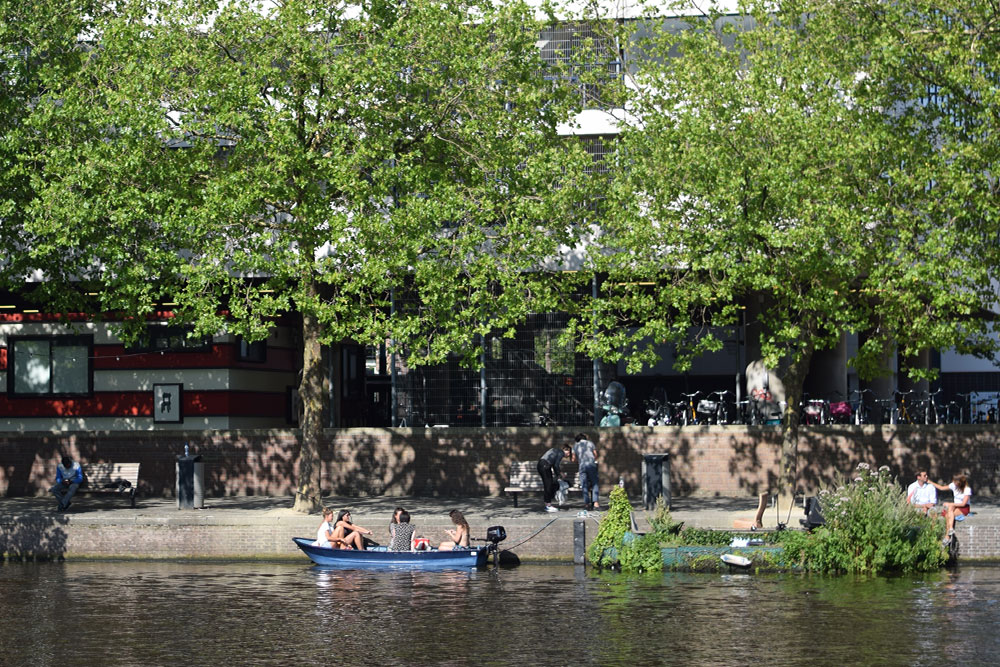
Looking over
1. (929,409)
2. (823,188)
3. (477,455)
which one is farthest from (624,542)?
(929,409)

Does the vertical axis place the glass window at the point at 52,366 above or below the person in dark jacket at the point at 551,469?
→ above

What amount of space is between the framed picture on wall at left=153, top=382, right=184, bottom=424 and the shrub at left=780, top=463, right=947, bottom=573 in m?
20.3

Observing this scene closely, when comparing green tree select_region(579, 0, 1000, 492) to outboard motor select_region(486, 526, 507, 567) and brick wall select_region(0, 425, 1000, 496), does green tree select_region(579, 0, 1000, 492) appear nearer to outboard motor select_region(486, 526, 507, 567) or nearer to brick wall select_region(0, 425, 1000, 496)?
brick wall select_region(0, 425, 1000, 496)

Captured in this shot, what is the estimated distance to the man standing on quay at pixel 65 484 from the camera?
34.3 meters

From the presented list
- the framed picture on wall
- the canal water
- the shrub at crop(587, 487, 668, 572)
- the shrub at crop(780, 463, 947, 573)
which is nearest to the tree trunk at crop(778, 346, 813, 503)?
the shrub at crop(780, 463, 947, 573)

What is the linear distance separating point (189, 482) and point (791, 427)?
13.7 meters

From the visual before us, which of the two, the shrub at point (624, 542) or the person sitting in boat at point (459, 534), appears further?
the person sitting in boat at point (459, 534)

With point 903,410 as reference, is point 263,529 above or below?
below

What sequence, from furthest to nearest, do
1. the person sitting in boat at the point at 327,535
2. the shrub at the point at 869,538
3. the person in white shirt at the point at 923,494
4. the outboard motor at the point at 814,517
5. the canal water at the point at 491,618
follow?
the person in white shirt at the point at 923,494
the person sitting in boat at the point at 327,535
the outboard motor at the point at 814,517
the shrub at the point at 869,538
the canal water at the point at 491,618

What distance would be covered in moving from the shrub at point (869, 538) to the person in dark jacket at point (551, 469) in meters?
7.06

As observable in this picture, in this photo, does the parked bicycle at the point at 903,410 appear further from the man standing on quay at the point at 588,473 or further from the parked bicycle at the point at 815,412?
the man standing on quay at the point at 588,473

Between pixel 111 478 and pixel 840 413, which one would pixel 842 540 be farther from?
pixel 111 478

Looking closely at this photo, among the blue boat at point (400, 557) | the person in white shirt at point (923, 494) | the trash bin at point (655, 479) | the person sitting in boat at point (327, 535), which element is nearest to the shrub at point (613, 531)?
the blue boat at point (400, 557)

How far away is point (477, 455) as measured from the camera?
122 ft
